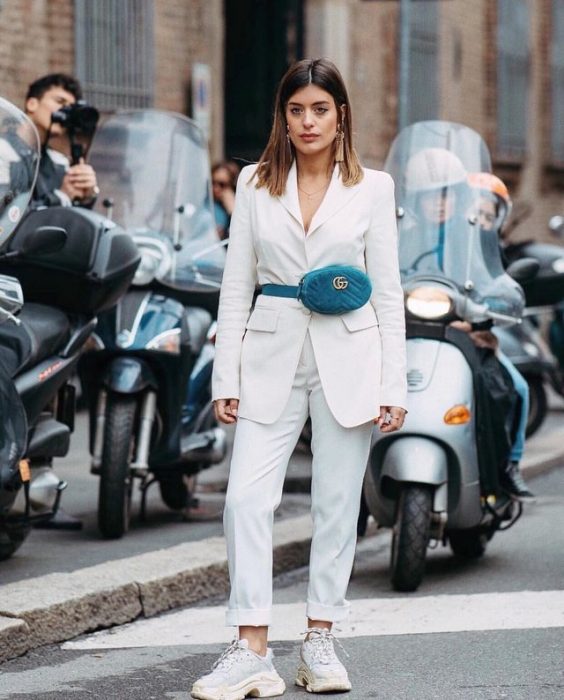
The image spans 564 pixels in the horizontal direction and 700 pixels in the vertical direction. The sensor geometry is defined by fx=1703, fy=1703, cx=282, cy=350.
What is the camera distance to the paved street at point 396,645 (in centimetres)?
489

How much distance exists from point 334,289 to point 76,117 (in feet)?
10.1

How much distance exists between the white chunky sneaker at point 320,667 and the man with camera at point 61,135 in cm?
300

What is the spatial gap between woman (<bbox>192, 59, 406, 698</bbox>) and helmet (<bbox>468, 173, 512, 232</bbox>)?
2262 mm

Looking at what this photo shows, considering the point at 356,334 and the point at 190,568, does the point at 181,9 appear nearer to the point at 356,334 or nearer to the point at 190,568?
the point at 190,568

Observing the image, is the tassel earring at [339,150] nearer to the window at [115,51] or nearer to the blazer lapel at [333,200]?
the blazer lapel at [333,200]

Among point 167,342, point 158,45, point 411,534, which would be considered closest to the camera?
point 411,534

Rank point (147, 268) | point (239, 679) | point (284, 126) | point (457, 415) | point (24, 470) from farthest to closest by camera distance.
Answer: point (147, 268), point (457, 415), point (24, 470), point (284, 126), point (239, 679)

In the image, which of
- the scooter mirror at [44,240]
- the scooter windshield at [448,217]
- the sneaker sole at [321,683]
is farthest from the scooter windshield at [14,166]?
the scooter windshield at [448,217]

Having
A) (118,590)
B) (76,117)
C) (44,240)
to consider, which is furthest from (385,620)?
(76,117)

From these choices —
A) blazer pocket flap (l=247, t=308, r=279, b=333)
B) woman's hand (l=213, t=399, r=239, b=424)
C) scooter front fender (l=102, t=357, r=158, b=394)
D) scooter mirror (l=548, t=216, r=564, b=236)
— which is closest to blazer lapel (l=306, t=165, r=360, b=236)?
blazer pocket flap (l=247, t=308, r=279, b=333)

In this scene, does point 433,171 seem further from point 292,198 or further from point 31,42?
point 31,42

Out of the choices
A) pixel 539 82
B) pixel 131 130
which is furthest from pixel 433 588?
pixel 539 82

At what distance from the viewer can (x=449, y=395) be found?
21.7 ft

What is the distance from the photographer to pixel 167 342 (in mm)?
7465
